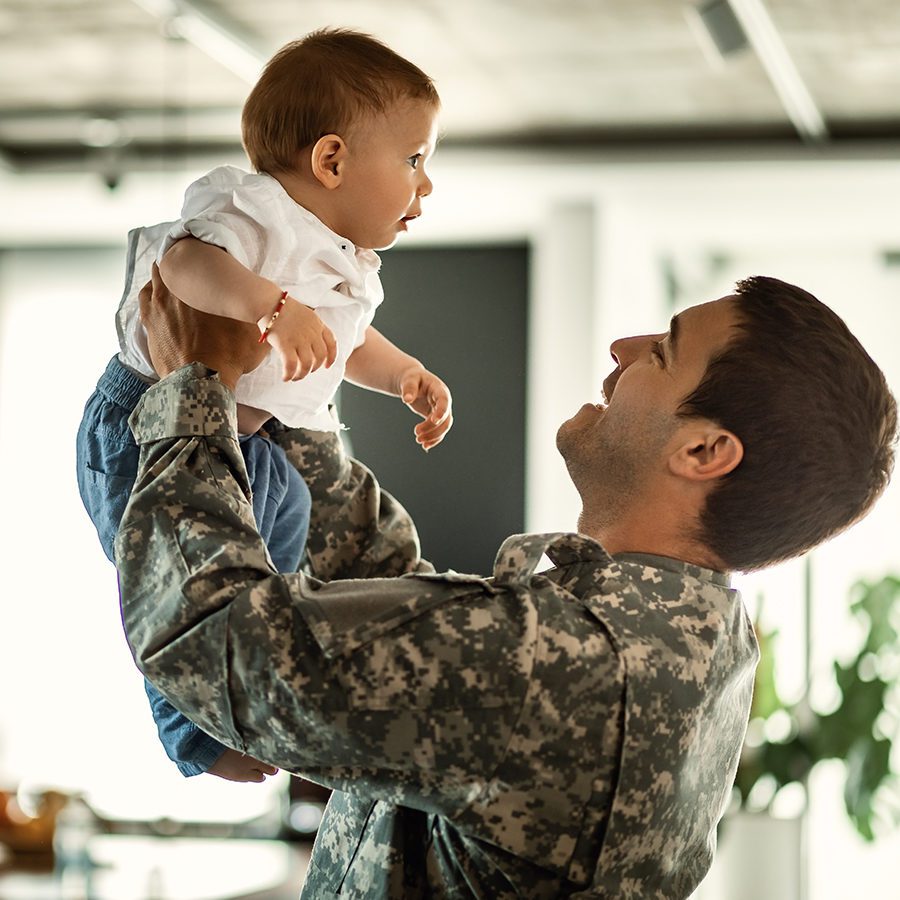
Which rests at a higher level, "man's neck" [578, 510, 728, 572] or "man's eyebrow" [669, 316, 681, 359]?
"man's eyebrow" [669, 316, 681, 359]

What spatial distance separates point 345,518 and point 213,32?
3.00 meters

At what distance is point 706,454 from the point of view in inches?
49.5

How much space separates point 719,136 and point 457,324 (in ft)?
4.57

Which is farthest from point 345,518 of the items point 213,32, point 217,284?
point 213,32

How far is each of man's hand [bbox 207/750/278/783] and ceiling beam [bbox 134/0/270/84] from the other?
2.83 metres

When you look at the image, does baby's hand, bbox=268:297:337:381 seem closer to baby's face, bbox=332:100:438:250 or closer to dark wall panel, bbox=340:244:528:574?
baby's face, bbox=332:100:438:250

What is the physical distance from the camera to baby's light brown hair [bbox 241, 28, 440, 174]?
1.33 meters

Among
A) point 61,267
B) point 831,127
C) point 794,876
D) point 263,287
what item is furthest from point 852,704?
point 263,287

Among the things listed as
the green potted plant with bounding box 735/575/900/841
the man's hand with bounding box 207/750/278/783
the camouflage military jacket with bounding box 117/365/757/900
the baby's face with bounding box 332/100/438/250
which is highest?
the baby's face with bounding box 332/100/438/250

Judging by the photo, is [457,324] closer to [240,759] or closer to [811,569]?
[811,569]

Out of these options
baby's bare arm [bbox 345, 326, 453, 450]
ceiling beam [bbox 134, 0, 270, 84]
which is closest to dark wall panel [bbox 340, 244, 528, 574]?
ceiling beam [bbox 134, 0, 270, 84]

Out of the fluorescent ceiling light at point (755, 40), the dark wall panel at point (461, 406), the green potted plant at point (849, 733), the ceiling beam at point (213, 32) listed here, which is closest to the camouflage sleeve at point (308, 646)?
the ceiling beam at point (213, 32)

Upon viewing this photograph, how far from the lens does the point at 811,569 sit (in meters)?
6.12

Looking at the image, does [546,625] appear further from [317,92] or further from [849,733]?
[849,733]
